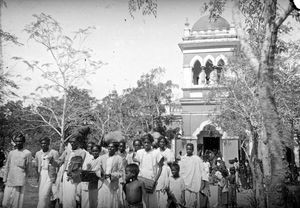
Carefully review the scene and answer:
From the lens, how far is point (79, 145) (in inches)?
238

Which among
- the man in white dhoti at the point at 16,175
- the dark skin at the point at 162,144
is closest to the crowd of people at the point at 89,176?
the man in white dhoti at the point at 16,175

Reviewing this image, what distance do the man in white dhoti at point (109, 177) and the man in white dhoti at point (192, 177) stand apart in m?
1.53

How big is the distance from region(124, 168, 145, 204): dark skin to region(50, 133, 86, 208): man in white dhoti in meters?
1.23

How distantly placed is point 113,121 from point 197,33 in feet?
30.1

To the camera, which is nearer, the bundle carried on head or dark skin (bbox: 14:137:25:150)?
dark skin (bbox: 14:137:25:150)

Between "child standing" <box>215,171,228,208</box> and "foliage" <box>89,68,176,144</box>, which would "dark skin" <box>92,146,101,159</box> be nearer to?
"child standing" <box>215,171,228,208</box>

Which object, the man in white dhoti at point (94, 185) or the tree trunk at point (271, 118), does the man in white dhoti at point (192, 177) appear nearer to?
the man in white dhoti at point (94, 185)

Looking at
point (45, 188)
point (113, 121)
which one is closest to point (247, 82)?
point (45, 188)

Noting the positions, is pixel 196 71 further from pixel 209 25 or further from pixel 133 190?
pixel 133 190

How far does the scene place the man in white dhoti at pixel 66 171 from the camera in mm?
5520

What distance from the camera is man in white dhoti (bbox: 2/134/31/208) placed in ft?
19.0

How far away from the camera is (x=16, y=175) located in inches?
230

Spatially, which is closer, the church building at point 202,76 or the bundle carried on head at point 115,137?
the bundle carried on head at point 115,137

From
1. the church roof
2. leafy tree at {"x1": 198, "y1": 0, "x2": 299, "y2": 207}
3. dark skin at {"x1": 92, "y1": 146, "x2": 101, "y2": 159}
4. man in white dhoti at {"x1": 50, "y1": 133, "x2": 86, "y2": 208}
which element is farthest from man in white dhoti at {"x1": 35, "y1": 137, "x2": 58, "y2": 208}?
the church roof
